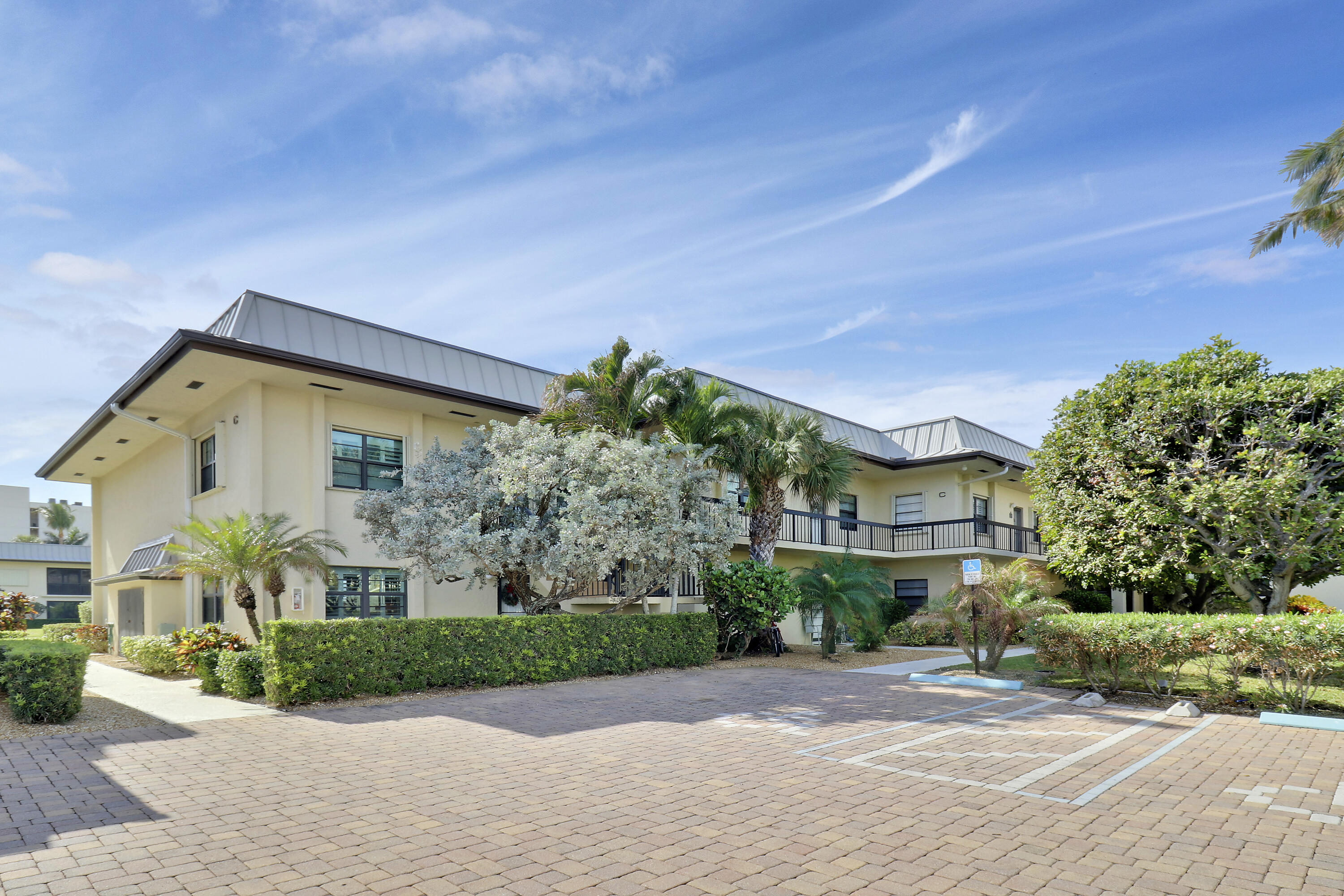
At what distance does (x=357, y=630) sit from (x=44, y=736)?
368 centimetres

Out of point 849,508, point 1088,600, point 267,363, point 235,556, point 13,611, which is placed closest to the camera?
point 235,556

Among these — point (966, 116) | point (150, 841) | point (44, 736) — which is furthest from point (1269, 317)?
point (44, 736)

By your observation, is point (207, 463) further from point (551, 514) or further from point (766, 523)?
point (766, 523)

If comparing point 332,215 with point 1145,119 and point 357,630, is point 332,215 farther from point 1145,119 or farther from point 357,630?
point 1145,119

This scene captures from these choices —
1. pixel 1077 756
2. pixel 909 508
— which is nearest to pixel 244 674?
pixel 1077 756

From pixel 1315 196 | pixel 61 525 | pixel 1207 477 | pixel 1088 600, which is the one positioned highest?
pixel 1315 196

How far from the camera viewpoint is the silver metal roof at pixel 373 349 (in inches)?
591

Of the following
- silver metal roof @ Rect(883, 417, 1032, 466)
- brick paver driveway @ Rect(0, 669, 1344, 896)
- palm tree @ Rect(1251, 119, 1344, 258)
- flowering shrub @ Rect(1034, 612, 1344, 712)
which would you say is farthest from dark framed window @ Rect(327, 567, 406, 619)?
palm tree @ Rect(1251, 119, 1344, 258)

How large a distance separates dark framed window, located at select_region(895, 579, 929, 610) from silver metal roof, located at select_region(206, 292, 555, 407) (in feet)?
47.9

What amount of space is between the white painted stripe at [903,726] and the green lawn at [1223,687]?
1905 mm

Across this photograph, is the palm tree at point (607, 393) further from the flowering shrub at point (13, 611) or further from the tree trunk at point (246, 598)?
the flowering shrub at point (13, 611)

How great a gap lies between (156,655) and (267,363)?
20.3 ft

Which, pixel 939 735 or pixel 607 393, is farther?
pixel 607 393

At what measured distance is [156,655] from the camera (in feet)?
50.2
